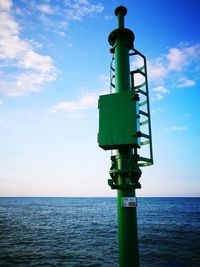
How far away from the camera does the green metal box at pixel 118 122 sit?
135 inches

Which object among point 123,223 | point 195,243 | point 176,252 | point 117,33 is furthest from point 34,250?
point 117,33

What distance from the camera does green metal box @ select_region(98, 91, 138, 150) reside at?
3434mm

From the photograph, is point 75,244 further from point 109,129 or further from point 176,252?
point 109,129

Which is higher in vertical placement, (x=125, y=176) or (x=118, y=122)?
(x=118, y=122)

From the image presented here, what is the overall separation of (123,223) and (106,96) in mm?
2186

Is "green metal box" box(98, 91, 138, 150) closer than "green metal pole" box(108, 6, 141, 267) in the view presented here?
No

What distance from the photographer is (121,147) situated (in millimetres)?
3551

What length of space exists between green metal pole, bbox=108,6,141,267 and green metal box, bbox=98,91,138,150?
26 centimetres

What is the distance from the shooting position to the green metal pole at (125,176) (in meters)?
3.21

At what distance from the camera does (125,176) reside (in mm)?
3477

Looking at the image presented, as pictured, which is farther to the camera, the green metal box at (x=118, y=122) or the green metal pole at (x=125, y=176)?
the green metal box at (x=118, y=122)

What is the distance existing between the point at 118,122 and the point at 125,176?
36.3 inches

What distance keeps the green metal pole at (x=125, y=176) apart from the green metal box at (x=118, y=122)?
26 centimetres

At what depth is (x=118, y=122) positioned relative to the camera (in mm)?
3561
